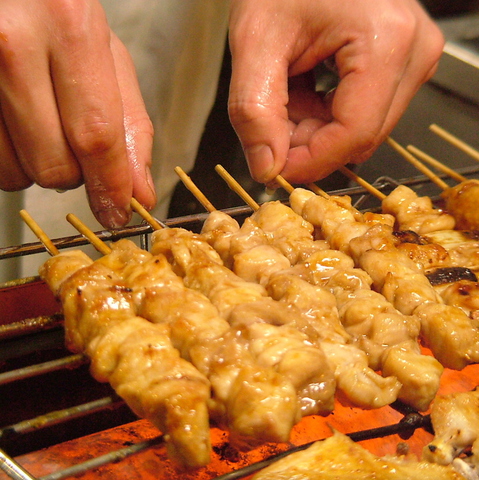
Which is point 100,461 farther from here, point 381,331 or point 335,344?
point 381,331

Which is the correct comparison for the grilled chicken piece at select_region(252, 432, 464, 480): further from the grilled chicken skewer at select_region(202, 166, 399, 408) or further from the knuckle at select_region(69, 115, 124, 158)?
the knuckle at select_region(69, 115, 124, 158)

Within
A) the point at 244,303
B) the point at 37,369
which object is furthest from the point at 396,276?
the point at 37,369

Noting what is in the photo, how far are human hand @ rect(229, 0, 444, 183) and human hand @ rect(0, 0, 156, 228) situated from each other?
0.92 metres

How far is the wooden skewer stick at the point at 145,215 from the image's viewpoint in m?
2.32

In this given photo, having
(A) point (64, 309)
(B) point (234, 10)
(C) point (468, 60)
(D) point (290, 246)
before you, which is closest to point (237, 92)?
(B) point (234, 10)

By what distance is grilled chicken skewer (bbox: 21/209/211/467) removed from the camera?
139 cm

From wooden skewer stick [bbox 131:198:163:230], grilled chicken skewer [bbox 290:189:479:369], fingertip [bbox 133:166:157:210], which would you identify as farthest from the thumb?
wooden skewer stick [bbox 131:198:163:230]

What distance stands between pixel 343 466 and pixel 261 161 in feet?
6.04

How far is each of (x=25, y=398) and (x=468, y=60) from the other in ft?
18.8

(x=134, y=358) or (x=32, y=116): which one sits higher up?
(x=32, y=116)

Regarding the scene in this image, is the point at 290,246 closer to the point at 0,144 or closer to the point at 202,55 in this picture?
the point at 0,144

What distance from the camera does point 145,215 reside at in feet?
7.71

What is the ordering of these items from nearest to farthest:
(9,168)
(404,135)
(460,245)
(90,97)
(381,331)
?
1. (381,331)
2. (90,97)
3. (9,168)
4. (460,245)
5. (404,135)

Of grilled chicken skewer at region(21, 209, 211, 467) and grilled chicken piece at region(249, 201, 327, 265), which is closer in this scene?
grilled chicken skewer at region(21, 209, 211, 467)
